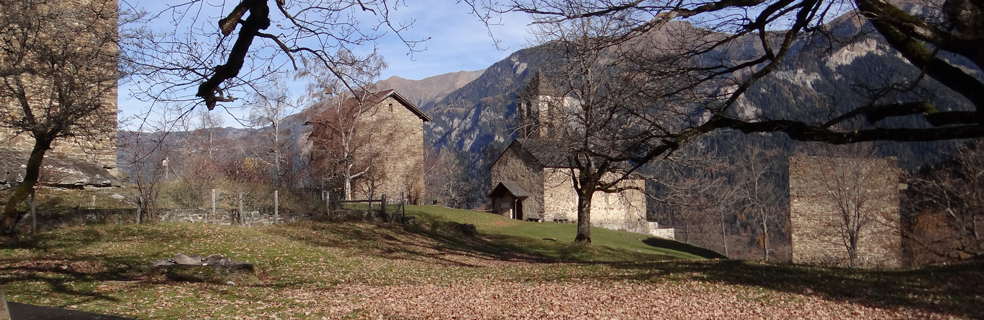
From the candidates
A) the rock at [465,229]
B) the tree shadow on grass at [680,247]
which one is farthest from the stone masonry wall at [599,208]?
the rock at [465,229]

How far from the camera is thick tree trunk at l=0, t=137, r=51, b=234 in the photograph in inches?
482

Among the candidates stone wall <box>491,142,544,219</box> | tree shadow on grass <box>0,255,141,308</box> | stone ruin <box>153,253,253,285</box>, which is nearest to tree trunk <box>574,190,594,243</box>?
stone ruin <box>153,253,253,285</box>

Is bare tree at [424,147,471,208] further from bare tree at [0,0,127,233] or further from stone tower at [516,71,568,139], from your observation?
bare tree at [0,0,127,233]

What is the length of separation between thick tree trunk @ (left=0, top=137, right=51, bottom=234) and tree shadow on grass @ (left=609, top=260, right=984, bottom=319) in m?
12.0

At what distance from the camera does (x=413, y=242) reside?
21312 mm

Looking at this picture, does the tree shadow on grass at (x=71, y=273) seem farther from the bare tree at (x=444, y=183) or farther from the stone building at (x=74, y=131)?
the bare tree at (x=444, y=183)

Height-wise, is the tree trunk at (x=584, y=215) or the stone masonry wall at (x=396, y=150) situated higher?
the stone masonry wall at (x=396, y=150)

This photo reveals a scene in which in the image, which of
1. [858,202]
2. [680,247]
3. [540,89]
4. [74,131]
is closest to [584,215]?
[540,89]

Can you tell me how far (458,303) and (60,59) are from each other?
916 cm

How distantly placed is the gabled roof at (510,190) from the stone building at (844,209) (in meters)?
19.1

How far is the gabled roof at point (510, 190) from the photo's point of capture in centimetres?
4162

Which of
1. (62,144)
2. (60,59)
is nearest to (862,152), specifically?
(60,59)

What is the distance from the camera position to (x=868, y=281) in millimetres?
9555

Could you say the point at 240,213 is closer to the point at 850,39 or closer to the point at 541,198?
the point at 850,39
